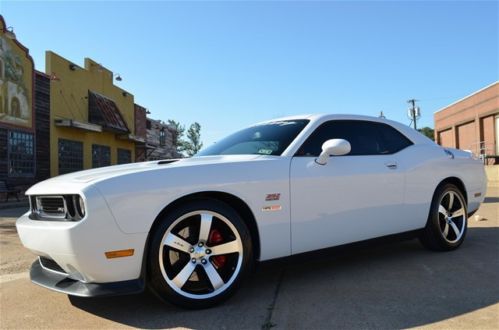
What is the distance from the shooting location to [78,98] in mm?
24484

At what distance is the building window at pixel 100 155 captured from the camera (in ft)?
85.0

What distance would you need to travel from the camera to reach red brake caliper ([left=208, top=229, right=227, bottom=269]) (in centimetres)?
340

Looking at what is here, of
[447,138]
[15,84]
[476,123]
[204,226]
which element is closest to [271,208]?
[204,226]

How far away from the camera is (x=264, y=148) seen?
4.02 metres

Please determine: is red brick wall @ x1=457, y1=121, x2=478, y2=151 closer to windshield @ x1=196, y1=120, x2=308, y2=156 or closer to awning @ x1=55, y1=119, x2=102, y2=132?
awning @ x1=55, y1=119, x2=102, y2=132

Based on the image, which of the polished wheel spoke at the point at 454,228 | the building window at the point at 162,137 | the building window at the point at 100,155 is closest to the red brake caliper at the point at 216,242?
the polished wheel spoke at the point at 454,228

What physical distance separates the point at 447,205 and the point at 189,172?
3.19 m

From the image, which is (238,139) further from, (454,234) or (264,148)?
(454,234)

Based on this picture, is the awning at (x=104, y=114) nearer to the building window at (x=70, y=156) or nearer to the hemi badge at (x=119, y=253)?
the building window at (x=70, y=156)

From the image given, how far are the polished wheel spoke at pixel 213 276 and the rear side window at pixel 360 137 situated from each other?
1201mm

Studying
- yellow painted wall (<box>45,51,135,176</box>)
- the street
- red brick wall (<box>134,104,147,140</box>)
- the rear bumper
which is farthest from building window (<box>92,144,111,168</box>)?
the rear bumper

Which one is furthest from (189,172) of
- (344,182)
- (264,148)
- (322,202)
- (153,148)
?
(153,148)

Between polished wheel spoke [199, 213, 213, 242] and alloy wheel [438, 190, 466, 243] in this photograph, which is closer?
polished wheel spoke [199, 213, 213, 242]

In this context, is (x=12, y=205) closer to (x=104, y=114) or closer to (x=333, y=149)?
(x=104, y=114)
